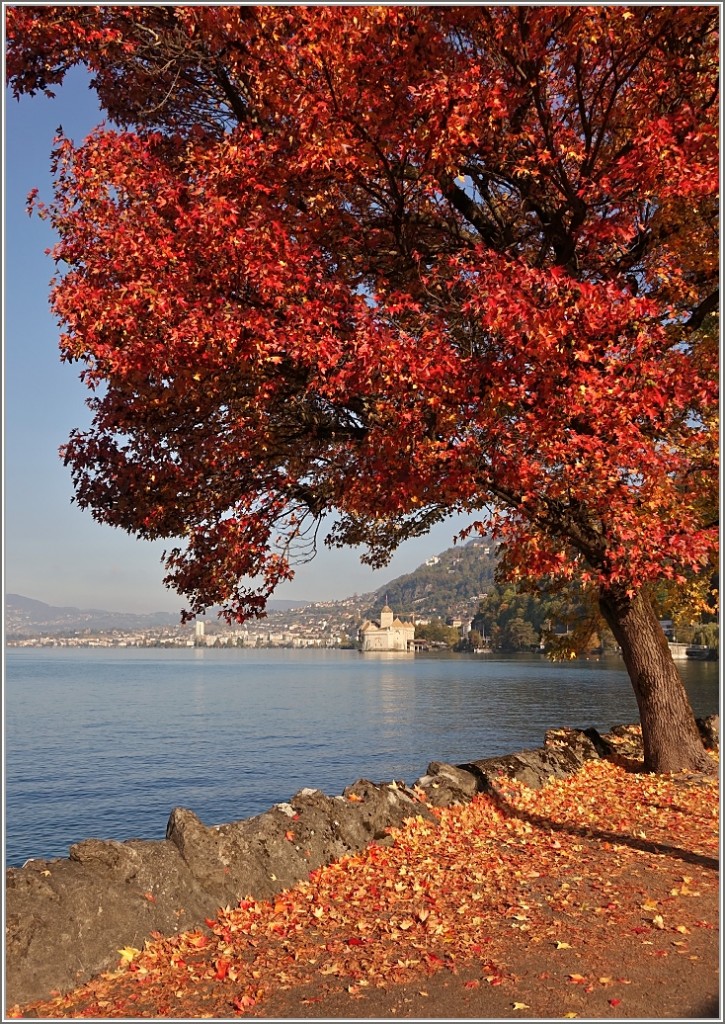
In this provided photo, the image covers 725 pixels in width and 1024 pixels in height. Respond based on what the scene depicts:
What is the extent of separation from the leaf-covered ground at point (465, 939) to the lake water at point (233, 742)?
14.5 metres

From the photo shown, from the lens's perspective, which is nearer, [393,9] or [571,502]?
[393,9]

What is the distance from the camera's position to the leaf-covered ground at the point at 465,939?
7.01m

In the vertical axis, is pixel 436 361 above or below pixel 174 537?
above

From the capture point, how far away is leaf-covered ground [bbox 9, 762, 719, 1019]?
7.01m

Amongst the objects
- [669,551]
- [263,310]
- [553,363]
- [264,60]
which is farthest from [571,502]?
[264,60]

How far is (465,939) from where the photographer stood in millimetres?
8133

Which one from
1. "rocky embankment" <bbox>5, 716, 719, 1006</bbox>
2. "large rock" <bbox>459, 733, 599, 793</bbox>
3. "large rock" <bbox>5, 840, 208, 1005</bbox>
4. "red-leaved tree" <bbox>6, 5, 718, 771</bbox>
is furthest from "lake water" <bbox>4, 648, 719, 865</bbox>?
"red-leaved tree" <bbox>6, 5, 718, 771</bbox>

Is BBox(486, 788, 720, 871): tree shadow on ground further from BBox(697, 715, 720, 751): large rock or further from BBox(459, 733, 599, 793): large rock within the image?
BBox(697, 715, 720, 751): large rock

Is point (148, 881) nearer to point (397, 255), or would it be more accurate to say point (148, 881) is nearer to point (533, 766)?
point (533, 766)

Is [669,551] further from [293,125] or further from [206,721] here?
[206,721]

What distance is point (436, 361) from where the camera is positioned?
9.74 metres

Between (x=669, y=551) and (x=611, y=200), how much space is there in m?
5.03

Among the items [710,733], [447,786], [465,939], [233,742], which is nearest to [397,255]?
[447,786]

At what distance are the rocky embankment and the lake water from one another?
520 inches
